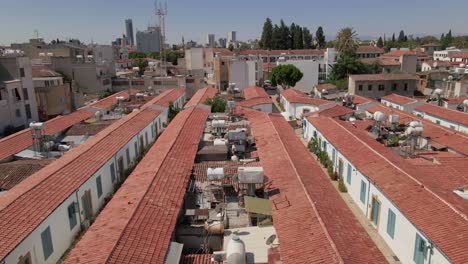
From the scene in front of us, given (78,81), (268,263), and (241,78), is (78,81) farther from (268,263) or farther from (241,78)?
(268,263)

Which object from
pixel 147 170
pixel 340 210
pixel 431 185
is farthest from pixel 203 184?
pixel 431 185

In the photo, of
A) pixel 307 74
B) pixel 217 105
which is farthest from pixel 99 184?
pixel 307 74

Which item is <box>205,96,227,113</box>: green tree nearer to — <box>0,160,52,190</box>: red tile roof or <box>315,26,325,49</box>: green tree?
<box>0,160,52,190</box>: red tile roof

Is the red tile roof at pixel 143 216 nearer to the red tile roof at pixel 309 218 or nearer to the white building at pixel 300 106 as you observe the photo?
the red tile roof at pixel 309 218

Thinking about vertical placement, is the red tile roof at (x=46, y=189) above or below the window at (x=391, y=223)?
above

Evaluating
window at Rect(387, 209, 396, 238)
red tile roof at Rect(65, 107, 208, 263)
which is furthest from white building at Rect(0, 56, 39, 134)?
window at Rect(387, 209, 396, 238)

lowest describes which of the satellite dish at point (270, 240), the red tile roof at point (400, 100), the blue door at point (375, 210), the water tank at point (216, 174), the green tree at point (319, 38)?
the blue door at point (375, 210)

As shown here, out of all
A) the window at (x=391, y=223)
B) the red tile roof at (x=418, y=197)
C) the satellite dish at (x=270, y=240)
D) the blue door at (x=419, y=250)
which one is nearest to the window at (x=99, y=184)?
the satellite dish at (x=270, y=240)
